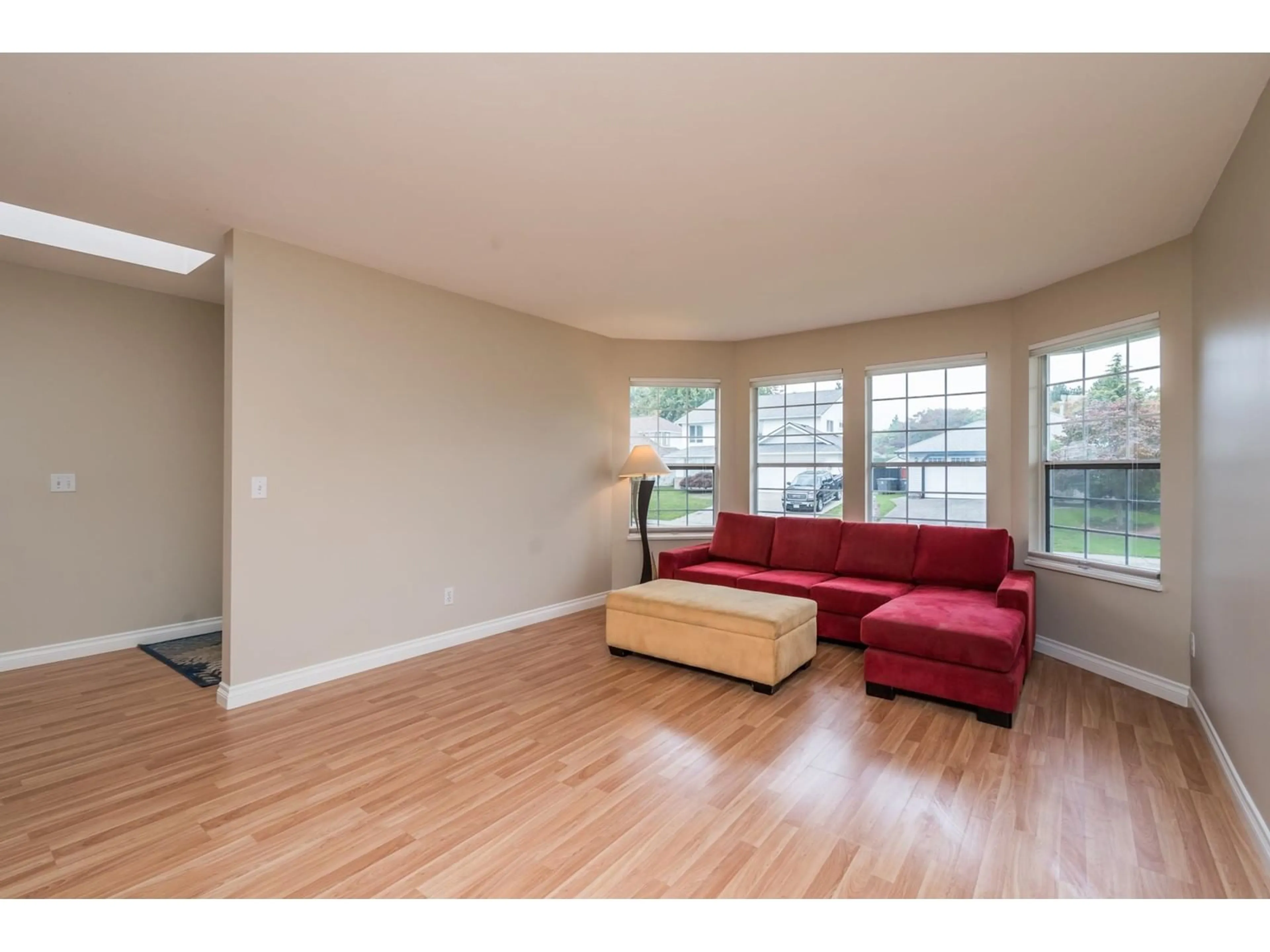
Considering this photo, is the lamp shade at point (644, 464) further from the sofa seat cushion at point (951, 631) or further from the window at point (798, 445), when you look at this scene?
the sofa seat cushion at point (951, 631)

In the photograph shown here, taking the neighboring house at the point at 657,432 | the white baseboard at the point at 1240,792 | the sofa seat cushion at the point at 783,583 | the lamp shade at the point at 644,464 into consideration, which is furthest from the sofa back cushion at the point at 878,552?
the neighboring house at the point at 657,432

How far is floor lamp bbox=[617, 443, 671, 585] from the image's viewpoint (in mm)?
5070

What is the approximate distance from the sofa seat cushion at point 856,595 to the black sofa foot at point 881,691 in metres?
0.69

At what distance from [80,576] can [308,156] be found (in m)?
3.38

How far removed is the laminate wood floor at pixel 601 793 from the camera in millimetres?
1754

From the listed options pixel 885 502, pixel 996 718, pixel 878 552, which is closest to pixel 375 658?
pixel 996 718

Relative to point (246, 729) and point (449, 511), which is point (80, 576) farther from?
point (449, 511)

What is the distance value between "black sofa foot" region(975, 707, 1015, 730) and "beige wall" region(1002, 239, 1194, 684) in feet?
3.59

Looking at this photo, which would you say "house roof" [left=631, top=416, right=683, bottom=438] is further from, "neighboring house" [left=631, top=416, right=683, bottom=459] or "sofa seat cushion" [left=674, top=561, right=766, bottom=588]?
"sofa seat cushion" [left=674, top=561, right=766, bottom=588]

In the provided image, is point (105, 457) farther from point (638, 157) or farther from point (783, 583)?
point (783, 583)

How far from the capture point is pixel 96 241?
339 cm

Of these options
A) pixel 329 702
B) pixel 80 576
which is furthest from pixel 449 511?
pixel 80 576

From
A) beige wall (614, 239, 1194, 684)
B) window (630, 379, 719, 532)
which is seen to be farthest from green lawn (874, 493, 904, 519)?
window (630, 379, 719, 532)

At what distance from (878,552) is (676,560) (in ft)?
5.17
